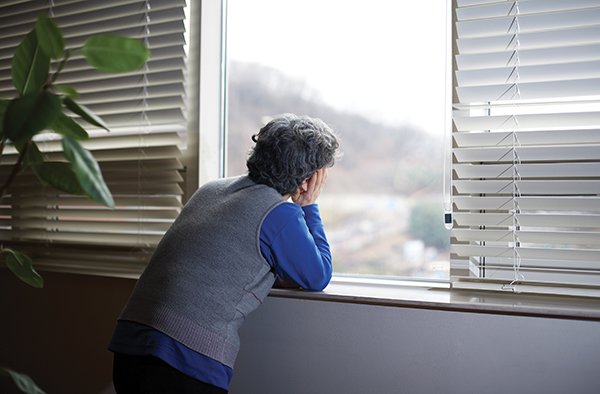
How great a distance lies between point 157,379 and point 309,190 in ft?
2.27

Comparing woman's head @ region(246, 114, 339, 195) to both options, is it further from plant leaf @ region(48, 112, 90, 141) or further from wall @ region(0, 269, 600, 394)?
plant leaf @ region(48, 112, 90, 141)

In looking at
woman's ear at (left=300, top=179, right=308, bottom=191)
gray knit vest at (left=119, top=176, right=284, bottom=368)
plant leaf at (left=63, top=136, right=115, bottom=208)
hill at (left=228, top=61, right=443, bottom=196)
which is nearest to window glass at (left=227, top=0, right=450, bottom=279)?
hill at (left=228, top=61, right=443, bottom=196)

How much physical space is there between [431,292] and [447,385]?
0.28 meters

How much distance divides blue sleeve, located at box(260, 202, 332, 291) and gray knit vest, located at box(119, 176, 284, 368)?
0.02 m

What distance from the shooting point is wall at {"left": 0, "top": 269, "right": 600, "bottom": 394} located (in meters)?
1.11

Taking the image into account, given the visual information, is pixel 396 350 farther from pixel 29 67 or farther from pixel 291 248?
pixel 29 67

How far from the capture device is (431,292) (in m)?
1.35

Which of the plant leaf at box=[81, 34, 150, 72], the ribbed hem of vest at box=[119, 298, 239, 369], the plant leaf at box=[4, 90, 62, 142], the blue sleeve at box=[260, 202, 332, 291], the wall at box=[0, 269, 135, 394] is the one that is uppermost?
the plant leaf at box=[81, 34, 150, 72]

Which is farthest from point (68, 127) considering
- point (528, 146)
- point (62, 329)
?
point (62, 329)

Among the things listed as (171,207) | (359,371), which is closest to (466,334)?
(359,371)

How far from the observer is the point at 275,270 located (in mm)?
1194

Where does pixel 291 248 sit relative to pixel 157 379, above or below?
above

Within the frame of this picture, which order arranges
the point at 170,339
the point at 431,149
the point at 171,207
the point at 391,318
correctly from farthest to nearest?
the point at 171,207 < the point at 431,149 < the point at 391,318 < the point at 170,339

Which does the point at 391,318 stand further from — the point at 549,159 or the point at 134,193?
the point at 134,193
